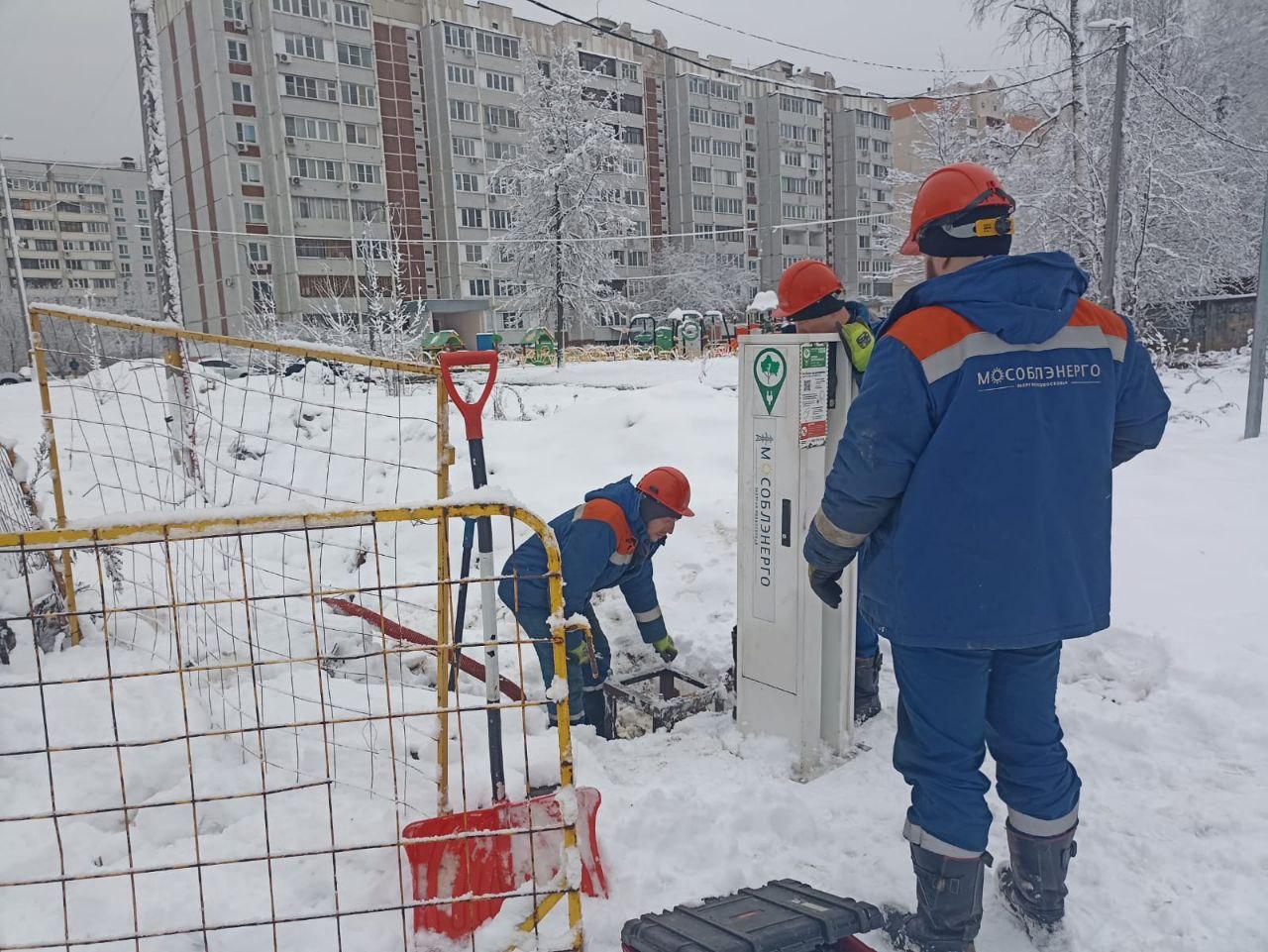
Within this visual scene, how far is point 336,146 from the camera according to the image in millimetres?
41219

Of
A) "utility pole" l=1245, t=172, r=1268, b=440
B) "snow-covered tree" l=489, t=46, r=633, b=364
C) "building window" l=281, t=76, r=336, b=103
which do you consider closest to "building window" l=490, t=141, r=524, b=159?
"building window" l=281, t=76, r=336, b=103

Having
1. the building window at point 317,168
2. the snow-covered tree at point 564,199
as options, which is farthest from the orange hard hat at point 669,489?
the building window at point 317,168

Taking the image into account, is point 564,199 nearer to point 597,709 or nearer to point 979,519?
point 597,709

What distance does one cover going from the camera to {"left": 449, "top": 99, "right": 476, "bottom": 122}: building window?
4484cm

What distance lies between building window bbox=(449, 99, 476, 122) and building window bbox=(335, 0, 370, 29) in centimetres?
545

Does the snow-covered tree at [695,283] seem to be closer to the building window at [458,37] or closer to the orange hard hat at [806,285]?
the building window at [458,37]

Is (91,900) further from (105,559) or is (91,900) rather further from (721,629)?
(721,629)

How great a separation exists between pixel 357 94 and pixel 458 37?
22.2 ft

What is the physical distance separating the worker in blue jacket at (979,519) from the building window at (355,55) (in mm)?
45983

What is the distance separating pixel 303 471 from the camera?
8758 millimetres

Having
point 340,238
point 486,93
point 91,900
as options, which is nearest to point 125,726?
point 91,900

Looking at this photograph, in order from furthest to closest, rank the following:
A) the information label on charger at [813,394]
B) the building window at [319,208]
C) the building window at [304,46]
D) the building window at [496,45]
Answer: the building window at [496,45]
the building window at [319,208]
the building window at [304,46]
the information label on charger at [813,394]

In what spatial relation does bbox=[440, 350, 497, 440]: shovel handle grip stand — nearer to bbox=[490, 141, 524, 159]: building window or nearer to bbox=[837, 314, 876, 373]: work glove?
bbox=[837, 314, 876, 373]: work glove

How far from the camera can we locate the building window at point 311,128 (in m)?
39.8
